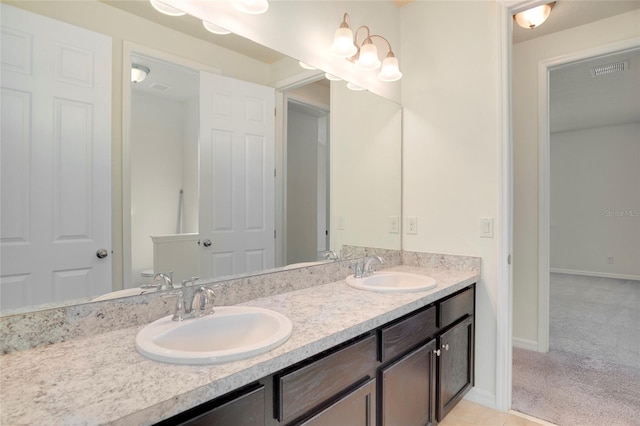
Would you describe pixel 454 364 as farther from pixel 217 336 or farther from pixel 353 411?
pixel 217 336

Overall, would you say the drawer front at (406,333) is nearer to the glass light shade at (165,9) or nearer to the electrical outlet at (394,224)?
the electrical outlet at (394,224)

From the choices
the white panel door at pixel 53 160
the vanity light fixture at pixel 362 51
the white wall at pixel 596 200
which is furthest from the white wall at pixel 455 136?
the white wall at pixel 596 200

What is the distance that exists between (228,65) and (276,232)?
30.6 inches

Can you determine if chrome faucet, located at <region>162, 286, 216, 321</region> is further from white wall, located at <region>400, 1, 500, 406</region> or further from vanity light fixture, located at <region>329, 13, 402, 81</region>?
white wall, located at <region>400, 1, 500, 406</region>

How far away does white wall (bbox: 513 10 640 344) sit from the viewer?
2895 mm

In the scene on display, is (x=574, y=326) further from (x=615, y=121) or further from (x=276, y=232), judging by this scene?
(x=615, y=121)

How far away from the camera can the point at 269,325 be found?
1201mm

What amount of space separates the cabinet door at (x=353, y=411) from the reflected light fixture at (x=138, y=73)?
1241 millimetres

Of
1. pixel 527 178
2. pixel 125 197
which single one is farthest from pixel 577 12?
pixel 125 197

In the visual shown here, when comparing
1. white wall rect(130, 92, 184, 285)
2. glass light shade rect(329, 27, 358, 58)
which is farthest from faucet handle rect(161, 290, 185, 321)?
glass light shade rect(329, 27, 358, 58)

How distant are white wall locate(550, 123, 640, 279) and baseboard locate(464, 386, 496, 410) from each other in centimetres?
528

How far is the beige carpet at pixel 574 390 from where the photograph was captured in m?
2.00

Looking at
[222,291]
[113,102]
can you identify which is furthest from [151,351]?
[113,102]

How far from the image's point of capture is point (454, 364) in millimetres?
1921
